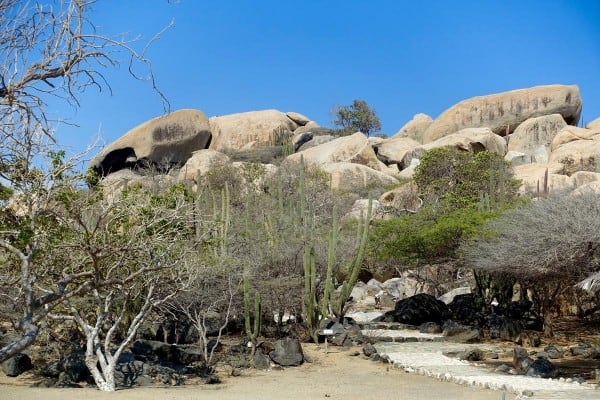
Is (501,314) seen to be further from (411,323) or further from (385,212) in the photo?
(385,212)

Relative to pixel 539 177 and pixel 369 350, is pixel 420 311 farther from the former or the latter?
pixel 539 177

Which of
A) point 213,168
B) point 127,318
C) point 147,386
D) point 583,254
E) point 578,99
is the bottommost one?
point 147,386

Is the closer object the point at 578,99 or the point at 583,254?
the point at 583,254

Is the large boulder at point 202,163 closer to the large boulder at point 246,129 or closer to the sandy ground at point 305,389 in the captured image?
the large boulder at point 246,129

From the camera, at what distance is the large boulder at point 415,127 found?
61469 mm

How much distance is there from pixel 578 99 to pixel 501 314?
3557cm

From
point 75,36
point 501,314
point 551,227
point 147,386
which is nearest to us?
point 75,36

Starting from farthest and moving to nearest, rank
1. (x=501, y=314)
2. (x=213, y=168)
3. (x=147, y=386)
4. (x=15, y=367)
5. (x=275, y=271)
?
1. (x=213, y=168)
2. (x=501, y=314)
3. (x=275, y=271)
4. (x=15, y=367)
5. (x=147, y=386)

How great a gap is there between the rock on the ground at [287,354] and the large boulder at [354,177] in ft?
83.6

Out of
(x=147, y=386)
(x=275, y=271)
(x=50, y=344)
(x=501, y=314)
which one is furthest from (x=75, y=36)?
(x=501, y=314)

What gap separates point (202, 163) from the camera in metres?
45.2

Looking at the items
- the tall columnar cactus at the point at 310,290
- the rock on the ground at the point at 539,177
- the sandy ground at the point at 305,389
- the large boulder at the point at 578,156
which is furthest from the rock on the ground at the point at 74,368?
the large boulder at the point at 578,156

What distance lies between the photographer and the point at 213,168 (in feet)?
137

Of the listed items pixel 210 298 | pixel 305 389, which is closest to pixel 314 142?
pixel 210 298
